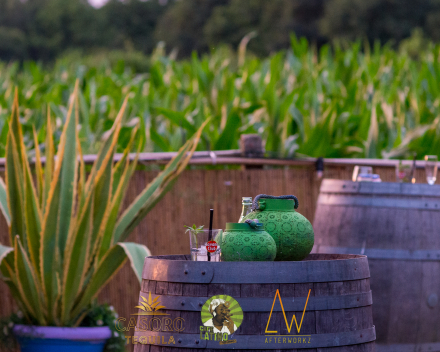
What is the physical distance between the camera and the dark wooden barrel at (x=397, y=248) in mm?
2725

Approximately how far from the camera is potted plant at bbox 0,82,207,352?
2621mm

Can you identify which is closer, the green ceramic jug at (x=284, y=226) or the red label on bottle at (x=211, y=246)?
the red label on bottle at (x=211, y=246)

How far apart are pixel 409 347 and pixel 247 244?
1505 mm

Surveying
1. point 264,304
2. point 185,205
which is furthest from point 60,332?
point 264,304

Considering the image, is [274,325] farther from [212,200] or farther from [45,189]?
[212,200]

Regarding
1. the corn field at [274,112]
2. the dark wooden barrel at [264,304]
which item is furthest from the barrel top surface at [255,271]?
the corn field at [274,112]

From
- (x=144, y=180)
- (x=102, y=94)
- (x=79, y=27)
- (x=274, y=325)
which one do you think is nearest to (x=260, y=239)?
(x=274, y=325)

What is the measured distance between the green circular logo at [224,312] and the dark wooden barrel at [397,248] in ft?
4.45

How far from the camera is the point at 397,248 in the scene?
273 centimetres

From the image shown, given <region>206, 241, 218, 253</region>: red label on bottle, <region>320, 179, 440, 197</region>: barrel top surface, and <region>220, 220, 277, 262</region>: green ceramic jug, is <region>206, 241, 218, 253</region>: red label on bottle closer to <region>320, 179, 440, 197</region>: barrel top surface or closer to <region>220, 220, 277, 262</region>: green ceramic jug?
<region>220, 220, 277, 262</region>: green ceramic jug

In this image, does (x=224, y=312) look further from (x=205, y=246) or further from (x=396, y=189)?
(x=396, y=189)

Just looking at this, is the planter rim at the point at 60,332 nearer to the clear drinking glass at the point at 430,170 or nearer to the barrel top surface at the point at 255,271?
the barrel top surface at the point at 255,271

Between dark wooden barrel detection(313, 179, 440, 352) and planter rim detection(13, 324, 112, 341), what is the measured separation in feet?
3.59

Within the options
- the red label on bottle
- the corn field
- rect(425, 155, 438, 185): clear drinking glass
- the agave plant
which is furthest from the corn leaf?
rect(425, 155, 438, 185): clear drinking glass
